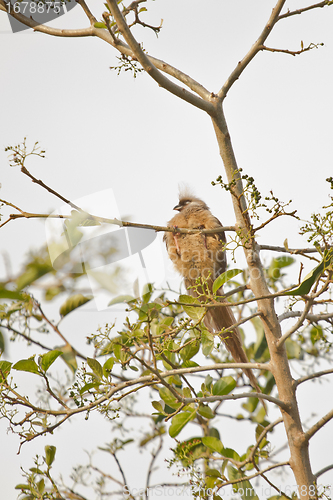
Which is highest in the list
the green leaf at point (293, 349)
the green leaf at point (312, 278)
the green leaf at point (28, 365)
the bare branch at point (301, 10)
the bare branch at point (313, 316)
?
the bare branch at point (301, 10)

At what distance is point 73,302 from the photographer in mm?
2496

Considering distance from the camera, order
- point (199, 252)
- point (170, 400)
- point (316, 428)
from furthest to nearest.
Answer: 1. point (199, 252)
2. point (170, 400)
3. point (316, 428)

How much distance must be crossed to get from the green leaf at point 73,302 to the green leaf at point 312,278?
3.75 feet

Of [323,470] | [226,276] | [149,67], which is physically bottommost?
[323,470]

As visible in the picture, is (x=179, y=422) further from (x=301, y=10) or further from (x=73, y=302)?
(x=301, y=10)

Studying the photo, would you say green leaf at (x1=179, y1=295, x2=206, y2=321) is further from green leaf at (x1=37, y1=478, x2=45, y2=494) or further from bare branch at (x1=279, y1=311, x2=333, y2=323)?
green leaf at (x1=37, y1=478, x2=45, y2=494)

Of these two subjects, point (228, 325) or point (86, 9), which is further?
point (228, 325)

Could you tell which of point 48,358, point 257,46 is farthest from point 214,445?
point 257,46

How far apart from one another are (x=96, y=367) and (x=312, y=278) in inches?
41.5

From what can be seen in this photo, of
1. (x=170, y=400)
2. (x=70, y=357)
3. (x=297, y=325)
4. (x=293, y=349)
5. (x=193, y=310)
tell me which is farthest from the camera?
(x=293, y=349)

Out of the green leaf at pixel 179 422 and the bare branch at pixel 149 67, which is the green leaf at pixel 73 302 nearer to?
the green leaf at pixel 179 422

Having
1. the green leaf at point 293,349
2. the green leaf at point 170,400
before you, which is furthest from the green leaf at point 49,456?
the green leaf at point 293,349

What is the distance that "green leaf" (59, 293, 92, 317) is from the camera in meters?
2.44

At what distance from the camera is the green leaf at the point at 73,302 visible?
2.44 metres
